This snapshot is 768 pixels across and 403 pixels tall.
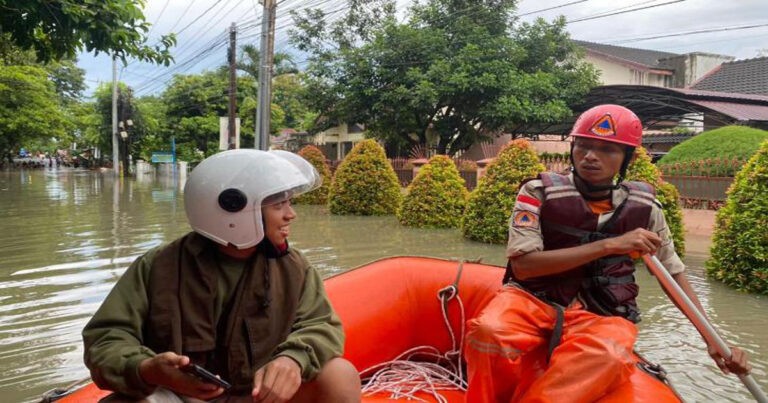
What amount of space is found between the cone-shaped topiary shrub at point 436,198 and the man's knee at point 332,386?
30.2 ft

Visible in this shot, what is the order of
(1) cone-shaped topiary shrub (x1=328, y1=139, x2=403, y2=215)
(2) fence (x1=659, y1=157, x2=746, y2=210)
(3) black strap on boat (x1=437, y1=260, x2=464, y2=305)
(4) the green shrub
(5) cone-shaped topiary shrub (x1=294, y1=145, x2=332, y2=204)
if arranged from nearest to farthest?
(3) black strap on boat (x1=437, y1=260, x2=464, y2=305), (2) fence (x1=659, y1=157, x2=746, y2=210), (4) the green shrub, (1) cone-shaped topiary shrub (x1=328, y1=139, x2=403, y2=215), (5) cone-shaped topiary shrub (x1=294, y1=145, x2=332, y2=204)

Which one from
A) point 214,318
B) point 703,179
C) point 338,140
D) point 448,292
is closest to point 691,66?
point 338,140

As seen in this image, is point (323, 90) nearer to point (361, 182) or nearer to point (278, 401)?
point (361, 182)

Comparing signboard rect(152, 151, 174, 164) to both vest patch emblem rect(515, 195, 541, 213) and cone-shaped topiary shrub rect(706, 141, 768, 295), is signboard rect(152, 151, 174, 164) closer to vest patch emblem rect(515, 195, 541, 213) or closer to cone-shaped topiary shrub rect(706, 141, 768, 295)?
cone-shaped topiary shrub rect(706, 141, 768, 295)

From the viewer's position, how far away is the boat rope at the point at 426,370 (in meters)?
2.85

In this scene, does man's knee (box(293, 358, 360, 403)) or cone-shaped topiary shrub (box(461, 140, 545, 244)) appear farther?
cone-shaped topiary shrub (box(461, 140, 545, 244))

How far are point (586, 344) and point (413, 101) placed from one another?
719 inches

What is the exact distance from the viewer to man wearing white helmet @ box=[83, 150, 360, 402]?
5.49 feet

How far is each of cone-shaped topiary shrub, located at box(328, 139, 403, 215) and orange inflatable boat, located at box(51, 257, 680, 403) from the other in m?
10.1

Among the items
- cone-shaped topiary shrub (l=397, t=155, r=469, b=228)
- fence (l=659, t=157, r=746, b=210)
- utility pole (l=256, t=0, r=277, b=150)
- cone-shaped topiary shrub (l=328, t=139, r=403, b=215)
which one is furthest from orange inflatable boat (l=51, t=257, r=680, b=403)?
utility pole (l=256, t=0, r=277, b=150)

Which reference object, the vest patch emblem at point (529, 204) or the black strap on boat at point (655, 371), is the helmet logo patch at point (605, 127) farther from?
the black strap on boat at point (655, 371)

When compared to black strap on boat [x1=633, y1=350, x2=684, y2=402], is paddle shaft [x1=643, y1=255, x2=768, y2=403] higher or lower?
higher

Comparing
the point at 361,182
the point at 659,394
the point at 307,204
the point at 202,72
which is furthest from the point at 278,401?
the point at 202,72

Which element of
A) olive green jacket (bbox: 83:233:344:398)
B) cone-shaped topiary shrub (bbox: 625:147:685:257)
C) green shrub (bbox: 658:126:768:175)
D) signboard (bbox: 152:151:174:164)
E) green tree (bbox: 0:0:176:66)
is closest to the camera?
olive green jacket (bbox: 83:233:344:398)
